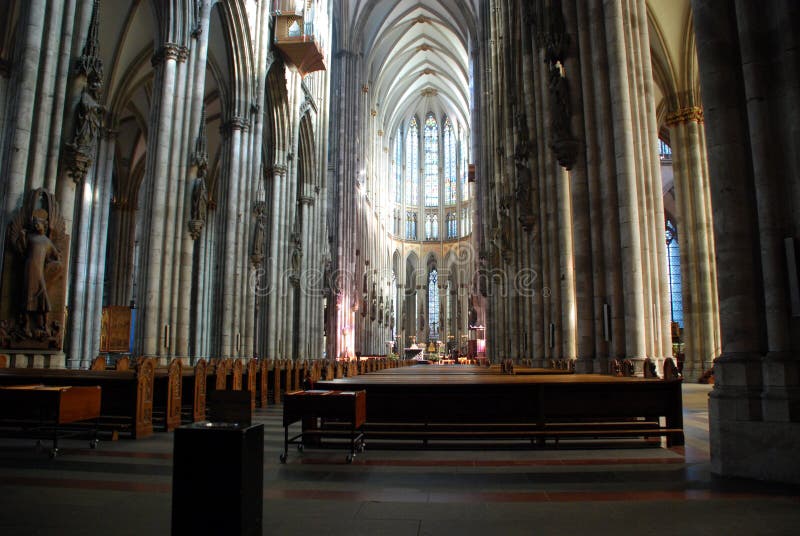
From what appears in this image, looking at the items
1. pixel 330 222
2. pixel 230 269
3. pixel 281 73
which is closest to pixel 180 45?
pixel 230 269

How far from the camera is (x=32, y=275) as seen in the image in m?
9.67

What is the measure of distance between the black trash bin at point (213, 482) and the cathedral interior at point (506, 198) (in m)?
1.16

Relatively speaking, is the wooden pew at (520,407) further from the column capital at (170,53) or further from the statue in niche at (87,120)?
the column capital at (170,53)

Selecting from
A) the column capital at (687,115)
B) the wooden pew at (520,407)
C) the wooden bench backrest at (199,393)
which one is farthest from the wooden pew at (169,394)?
→ the column capital at (687,115)

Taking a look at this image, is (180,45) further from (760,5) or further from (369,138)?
(369,138)

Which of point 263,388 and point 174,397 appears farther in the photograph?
point 263,388

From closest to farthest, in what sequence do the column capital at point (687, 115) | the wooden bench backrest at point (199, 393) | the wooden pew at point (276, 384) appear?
the wooden bench backrest at point (199, 393) < the wooden pew at point (276, 384) < the column capital at point (687, 115)

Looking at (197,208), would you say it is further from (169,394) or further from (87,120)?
(169,394)

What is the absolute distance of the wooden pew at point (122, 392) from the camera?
767 cm

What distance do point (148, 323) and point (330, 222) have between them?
2461 centimetres

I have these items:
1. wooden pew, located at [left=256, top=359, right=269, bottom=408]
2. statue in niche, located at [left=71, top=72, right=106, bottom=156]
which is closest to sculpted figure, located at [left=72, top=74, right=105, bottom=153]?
statue in niche, located at [left=71, top=72, right=106, bottom=156]

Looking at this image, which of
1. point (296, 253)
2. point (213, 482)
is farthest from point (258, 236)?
point (213, 482)

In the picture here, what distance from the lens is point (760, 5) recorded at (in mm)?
5598

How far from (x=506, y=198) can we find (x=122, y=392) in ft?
53.4
